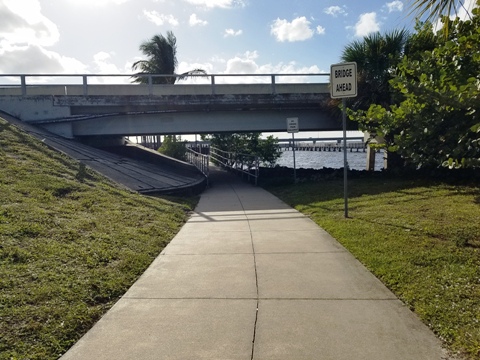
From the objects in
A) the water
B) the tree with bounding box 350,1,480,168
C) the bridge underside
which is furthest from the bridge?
the tree with bounding box 350,1,480,168

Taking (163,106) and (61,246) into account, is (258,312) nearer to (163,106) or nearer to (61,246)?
(61,246)

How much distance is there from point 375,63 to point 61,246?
42.0ft

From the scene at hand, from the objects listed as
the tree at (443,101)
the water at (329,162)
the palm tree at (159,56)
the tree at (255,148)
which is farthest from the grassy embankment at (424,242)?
the palm tree at (159,56)

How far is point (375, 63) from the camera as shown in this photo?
46.7ft

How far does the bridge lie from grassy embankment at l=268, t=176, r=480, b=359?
8.09 meters

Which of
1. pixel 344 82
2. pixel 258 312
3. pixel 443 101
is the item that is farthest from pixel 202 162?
pixel 258 312

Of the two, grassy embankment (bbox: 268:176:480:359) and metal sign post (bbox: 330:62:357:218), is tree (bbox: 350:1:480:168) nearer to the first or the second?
grassy embankment (bbox: 268:176:480:359)

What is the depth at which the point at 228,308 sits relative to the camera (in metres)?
3.81

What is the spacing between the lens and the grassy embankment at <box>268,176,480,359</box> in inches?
139

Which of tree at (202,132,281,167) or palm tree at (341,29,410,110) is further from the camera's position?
tree at (202,132,281,167)

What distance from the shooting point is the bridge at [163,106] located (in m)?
16.8

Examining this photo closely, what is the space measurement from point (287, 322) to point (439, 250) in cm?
294

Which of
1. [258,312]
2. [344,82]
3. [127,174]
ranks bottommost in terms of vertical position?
[258,312]

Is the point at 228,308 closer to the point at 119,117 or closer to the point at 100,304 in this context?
the point at 100,304
